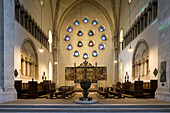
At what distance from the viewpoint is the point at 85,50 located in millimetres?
31172

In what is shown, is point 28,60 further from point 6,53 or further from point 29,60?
point 6,53

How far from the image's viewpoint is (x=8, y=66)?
39.4ft

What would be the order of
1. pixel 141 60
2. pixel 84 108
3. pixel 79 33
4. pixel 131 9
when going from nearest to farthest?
pixel 84 108 < pixel 141 60 < pixel 131 9 < pixel 79 33

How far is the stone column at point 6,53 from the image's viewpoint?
11.4m

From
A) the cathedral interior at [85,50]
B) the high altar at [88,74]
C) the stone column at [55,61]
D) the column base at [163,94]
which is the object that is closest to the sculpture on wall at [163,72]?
the cathedral interior at [85,50]

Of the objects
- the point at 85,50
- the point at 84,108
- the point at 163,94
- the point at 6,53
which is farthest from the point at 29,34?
the point at 85,50

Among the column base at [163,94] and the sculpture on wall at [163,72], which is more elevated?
the sculpture on wall at [163,72]

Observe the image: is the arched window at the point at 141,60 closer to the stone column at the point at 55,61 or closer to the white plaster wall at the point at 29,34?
the white plaster wall at the point at 29,34

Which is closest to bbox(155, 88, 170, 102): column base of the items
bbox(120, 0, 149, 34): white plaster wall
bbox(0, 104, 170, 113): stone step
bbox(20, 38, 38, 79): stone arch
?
bbox(0, 104, 170, 113): stone step

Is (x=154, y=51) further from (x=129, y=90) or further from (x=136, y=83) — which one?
(x=129, y=90)

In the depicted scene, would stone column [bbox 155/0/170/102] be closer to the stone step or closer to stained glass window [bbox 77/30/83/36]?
the stone step

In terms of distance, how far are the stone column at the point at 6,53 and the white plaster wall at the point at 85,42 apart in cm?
1820

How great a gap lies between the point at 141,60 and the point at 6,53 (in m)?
11.7

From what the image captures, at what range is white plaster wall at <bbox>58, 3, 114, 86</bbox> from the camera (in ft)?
101
